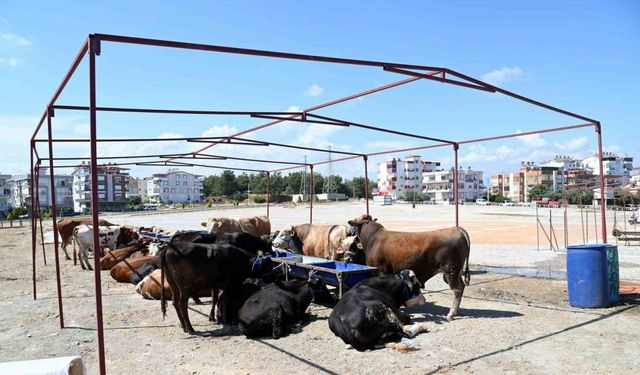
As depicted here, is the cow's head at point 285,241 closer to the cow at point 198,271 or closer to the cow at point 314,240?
the cow at point 314,240

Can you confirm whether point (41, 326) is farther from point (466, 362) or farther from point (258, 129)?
point (466, 362)

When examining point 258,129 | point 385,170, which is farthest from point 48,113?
point 385,170

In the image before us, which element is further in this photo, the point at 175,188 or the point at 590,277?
the point at 175,188

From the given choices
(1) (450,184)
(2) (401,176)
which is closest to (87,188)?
(2) (401,176)

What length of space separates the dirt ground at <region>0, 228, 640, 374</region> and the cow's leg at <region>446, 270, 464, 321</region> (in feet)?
0.73

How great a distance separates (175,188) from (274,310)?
15078 cm

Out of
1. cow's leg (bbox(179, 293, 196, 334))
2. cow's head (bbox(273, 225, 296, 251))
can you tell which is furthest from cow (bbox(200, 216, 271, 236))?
cow's leg (bbox(179, 293, 196, 334))

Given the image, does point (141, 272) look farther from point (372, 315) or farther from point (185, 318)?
point (372, 315)

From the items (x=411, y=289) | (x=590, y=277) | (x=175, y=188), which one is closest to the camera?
(x=411, y=289)

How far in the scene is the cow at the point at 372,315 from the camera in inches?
271

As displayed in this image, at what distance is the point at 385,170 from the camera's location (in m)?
166

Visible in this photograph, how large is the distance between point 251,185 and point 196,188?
24.8m

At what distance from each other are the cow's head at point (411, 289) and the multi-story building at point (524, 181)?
133348mm

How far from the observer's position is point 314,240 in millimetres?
14211
